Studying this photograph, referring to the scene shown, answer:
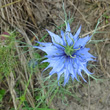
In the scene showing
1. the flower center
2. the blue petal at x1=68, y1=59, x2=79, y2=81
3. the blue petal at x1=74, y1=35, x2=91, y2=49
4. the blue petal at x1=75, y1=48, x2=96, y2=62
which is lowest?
the blue petal at x1=68, y1=59, x2=79, y2=81

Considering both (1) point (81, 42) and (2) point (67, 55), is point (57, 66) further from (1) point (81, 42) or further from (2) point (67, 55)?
(1) point (81, 42)

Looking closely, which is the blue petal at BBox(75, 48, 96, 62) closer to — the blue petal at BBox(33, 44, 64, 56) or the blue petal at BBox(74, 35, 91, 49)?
the blue petal at BBox(74, 35, 91, 49)

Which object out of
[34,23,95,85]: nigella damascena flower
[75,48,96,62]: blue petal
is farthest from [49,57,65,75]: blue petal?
[75,48,96,62]: blue petal

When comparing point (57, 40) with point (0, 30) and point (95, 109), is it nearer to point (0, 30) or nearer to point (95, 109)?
point (0, 30)

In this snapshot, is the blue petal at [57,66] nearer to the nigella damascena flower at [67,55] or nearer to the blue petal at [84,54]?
the nigella damascena flower at [67,55]

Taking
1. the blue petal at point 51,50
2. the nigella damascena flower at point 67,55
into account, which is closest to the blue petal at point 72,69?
the nigella damascena flower at point 67,55

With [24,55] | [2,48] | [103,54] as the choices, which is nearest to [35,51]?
[24,55]

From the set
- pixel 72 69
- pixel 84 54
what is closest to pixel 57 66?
pixel 72 69

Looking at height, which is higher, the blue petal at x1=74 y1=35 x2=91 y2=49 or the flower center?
the blue petal at x1=74 y1=35 x2=91 y2=49
